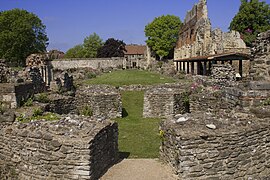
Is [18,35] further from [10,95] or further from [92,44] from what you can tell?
[10,95]

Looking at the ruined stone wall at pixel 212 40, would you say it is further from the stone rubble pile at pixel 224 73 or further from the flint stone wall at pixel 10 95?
the flint stone wall at pixel 10 95

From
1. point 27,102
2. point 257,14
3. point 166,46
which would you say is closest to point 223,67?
point 27,102

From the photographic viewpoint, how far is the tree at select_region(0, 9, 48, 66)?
4991cm

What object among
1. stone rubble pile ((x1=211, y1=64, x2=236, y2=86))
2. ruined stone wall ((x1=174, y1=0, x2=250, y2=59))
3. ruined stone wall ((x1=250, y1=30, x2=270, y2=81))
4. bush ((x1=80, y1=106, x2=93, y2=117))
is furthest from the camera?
ruined stone wall ((x1=174, y1=0, x2=250, y2=59))

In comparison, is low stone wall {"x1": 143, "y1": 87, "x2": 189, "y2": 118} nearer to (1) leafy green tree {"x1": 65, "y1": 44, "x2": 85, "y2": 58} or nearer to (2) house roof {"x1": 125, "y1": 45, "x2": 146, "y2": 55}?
(2) house roof {"x1": 125, "y1": 45, "x2": 146, "y2": 55}

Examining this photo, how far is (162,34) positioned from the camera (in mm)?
66500

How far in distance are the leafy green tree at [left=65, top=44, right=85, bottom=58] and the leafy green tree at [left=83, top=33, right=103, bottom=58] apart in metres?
1.71

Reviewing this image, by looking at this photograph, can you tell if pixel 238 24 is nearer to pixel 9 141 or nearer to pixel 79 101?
pixel 79 101

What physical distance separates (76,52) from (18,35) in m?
42.6

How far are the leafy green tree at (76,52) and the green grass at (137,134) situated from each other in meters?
72.6

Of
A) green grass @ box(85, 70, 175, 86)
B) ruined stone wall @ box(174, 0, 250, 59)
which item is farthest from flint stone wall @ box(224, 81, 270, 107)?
ruined stone wall @ box(174, 0, 250, 59)

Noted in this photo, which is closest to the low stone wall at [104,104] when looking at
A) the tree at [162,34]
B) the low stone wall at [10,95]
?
the low stone wall at [10,95]

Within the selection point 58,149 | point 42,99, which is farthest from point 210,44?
point 58,149

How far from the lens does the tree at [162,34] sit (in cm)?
6600
